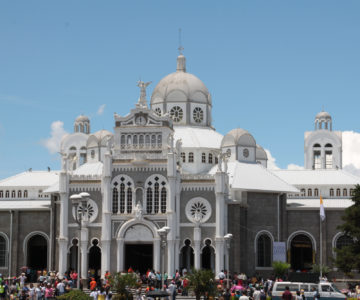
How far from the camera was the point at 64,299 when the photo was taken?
4250 cm

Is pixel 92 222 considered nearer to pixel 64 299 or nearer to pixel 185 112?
pixel 185 112

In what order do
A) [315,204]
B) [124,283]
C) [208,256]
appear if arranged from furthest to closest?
[315,204] → [208,256] → [124,283]

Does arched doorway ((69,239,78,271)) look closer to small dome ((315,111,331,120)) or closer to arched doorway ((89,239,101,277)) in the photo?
arched doorway ((89,239,101,277))

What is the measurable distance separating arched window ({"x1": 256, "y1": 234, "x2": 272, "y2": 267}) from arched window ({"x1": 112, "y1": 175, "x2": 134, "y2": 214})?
45.9ft

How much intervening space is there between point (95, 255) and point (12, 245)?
1040 centimetres

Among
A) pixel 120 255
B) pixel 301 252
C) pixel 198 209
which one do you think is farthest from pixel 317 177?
pixel 120 255

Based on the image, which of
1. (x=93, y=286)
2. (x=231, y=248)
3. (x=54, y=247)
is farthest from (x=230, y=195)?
(x=93, y=286)

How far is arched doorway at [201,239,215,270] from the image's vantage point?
7569cm

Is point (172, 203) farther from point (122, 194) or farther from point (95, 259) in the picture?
point (95, 259)

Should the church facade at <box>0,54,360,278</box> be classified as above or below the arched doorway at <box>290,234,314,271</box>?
above

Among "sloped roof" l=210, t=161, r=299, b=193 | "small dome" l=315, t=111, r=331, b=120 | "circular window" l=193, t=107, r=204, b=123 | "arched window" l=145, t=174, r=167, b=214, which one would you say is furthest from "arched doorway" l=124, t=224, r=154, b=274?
"small dome" l=315, t=111, r=331, b=120

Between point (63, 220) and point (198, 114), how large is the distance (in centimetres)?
2183

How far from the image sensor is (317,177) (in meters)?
90.4

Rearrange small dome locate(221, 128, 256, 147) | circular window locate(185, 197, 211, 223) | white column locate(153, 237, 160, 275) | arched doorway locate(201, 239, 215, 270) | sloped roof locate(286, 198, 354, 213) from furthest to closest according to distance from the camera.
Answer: small dome locate(221, 128, 256, 147)
sloped roof locate(286, 198, 354, 213)
arched doorway locate(201, 239, 215, 270)
circular window locate(185, 197, 211, 223)
white column locate(153, 237, 160, 275)
